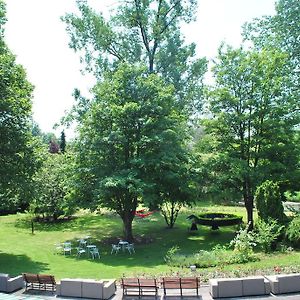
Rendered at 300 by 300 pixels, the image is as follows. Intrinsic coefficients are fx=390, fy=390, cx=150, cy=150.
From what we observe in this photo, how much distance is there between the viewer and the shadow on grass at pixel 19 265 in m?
19.7

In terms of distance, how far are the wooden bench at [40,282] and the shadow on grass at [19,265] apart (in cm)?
324

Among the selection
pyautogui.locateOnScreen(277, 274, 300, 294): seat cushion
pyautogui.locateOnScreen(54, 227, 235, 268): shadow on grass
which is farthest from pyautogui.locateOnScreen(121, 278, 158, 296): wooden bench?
pyautogui.locateOnScreen(54, 227, 235, 268): shadow on grass

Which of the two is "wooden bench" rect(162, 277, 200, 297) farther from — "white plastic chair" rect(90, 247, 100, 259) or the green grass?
"white plastic chair" rect(90, 247, 100, 259)

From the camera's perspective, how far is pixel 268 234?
20.8m

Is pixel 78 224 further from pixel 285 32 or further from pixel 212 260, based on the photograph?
pixel 285 32

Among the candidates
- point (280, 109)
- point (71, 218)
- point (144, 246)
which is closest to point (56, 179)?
point (71, 218)

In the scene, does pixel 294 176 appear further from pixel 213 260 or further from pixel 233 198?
pixel 213 260

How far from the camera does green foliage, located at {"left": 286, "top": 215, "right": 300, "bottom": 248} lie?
20.6 metres

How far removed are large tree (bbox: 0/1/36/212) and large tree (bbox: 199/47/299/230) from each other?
39.5 ft

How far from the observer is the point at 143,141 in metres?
25.1

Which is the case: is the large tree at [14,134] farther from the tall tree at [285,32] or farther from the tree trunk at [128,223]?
the tall tree at [285,32]

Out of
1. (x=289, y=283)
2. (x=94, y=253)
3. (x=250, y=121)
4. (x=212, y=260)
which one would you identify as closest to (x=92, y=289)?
(x=212, y=260)

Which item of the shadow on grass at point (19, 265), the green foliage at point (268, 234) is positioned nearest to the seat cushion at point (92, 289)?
the shadow on grass at point (19, 265)

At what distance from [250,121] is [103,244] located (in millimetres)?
13285
